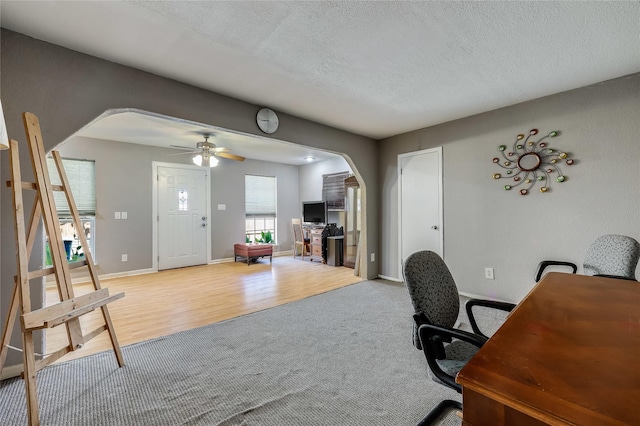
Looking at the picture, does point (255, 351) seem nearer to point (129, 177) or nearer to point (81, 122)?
point (81, 122)

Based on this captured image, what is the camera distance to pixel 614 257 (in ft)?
6.98

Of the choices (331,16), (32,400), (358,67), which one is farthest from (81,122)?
(358,67)

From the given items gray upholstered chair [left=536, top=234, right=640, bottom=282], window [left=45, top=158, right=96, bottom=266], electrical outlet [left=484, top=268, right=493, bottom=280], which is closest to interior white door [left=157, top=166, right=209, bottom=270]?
window [left=45, top=158, right=96, bottom=266]

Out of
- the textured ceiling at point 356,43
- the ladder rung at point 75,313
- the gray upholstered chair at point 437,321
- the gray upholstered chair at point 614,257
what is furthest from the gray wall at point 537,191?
the ladder rung at point 75,313

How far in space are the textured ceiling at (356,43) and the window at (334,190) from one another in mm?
3318

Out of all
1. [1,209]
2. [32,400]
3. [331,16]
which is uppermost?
[331,16]

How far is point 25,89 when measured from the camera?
75.8 inches

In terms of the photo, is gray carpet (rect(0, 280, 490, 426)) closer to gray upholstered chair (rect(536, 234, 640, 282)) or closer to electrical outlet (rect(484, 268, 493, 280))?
electrical outlet (rect(484, 268, 493, 280))

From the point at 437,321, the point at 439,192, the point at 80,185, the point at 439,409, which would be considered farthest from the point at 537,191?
the point at 80,185

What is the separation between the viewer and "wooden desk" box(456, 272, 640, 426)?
62 cm

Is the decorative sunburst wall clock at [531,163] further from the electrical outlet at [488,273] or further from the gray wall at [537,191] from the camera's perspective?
the electrical outlet at [488,273]

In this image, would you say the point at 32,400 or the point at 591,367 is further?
the point at 32,400

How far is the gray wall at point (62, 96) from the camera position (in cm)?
189

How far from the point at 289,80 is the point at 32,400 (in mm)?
2740
